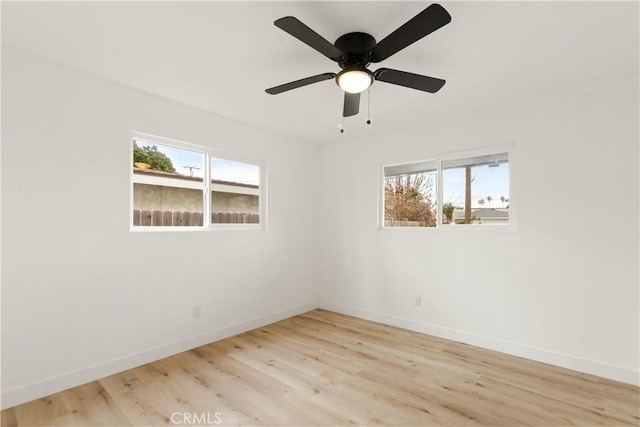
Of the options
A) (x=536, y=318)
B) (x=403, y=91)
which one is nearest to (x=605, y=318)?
(x=536, y=318)

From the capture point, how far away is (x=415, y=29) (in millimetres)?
1574

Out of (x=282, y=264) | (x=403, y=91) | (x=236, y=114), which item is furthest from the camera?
(x=282, y=264)

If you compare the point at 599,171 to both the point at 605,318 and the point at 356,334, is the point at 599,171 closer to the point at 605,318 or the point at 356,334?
the point at 605,318

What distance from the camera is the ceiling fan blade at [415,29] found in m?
1.43

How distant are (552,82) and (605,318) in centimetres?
199

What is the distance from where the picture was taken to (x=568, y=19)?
72.2 inches

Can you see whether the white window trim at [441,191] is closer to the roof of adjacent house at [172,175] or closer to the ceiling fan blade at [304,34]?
the roof of adjacent house at [172,175]

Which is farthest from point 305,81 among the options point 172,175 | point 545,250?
point 545,250

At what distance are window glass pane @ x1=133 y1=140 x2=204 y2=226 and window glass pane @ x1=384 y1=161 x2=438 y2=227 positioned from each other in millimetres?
2277

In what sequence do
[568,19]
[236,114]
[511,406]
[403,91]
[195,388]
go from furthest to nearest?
[236,114], [403,91], [195,388], [511,406], [568,19]

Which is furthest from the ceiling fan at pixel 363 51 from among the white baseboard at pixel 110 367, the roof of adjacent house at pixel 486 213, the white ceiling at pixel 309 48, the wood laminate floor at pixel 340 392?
the white baseboard at pixel 110 367

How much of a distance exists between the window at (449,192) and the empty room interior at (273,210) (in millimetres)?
23

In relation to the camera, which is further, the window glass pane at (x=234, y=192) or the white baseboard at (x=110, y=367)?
the window glass pane at (x=234, y=192)

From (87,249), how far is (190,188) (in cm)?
110
